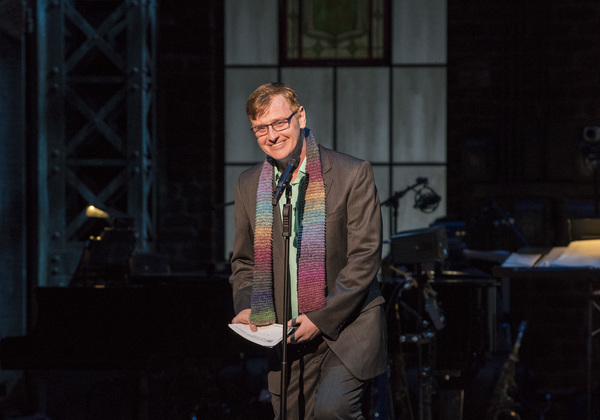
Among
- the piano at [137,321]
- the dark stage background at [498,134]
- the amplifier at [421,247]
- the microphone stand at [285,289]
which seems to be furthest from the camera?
the dark stage background at [498,134]

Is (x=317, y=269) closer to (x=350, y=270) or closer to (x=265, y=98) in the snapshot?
(x=350, y=270)

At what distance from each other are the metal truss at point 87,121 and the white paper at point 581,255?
3450 mm

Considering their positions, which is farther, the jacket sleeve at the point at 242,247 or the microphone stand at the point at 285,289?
the jacket sleeve at the point at 242,247

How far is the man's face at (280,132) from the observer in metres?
2.58

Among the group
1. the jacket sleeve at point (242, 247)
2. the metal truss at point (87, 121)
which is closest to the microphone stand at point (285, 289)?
the jacket sleeve at point (242, 247)

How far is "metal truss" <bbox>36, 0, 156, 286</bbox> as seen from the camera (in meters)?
6.00

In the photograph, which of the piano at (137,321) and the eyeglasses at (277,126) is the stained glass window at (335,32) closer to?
the piano at (137,321)

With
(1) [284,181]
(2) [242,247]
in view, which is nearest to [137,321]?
(2) [242,247]

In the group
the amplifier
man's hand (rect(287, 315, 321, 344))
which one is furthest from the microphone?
the amplifier

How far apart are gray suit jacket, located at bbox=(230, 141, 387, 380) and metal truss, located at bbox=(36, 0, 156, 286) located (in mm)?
3599

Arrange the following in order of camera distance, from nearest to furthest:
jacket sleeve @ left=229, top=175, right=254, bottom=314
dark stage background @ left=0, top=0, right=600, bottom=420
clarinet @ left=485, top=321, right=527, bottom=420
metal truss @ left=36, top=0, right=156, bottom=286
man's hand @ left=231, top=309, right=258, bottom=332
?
man's hand @ left=231, top=309, right=258, bottom=332, jacket sleeve @ left=229, top=175, right=254, bottom=314, clarinet @ left=485, top=321, right=527, bottom=420, metal truss @ left=36, top=0, right=156, bottom=286, dark stage background @ left=0, top=0, right=600, bottom=420

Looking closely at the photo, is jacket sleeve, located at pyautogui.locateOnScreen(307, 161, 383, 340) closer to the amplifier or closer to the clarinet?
the amplifier

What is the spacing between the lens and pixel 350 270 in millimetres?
2564

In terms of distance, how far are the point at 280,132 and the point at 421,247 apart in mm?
1584
